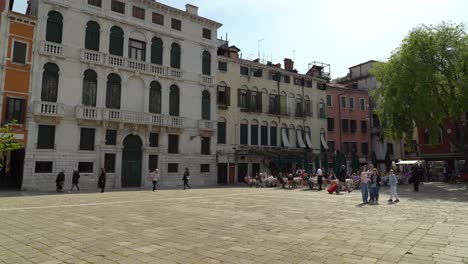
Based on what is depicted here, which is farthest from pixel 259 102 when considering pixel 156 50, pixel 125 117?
pixel 125 117

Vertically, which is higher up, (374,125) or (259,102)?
(259,102)

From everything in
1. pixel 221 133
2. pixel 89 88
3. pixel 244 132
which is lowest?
pixel 221 133

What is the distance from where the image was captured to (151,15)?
29188 millimetres

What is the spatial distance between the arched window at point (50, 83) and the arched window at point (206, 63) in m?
12.9

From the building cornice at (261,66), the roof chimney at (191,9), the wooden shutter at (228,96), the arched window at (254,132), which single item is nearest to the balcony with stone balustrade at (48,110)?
the roof chimney at (191,9)

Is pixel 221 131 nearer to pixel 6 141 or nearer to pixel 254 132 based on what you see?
pixel 254 132

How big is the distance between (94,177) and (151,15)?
14.6m

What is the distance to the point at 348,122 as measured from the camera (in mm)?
44125

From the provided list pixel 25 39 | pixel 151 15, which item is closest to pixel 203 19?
pixel 151 15

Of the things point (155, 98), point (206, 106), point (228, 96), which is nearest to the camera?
point (155, 98)

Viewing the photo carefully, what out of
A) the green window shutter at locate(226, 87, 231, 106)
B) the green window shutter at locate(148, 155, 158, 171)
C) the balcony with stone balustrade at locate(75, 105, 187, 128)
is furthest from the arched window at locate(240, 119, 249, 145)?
the green window shutter at locate(148, 155, 158, 171)

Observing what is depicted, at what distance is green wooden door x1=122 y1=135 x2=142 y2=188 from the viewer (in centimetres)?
2662

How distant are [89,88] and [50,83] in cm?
267

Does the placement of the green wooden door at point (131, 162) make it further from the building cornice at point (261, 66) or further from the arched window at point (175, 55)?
the building cornice at point (261, 66)
